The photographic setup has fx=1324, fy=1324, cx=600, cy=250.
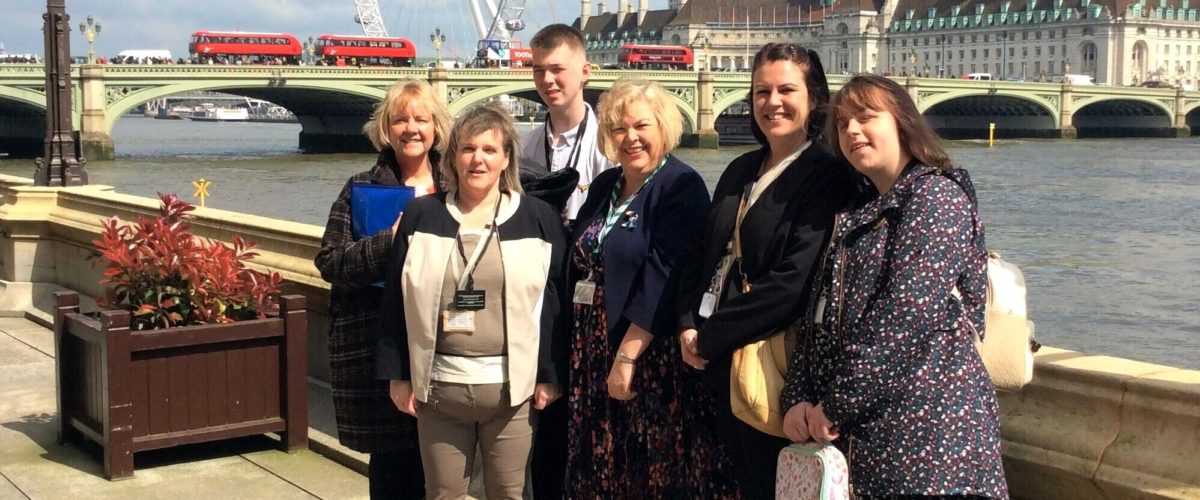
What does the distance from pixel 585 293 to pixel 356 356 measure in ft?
2.84

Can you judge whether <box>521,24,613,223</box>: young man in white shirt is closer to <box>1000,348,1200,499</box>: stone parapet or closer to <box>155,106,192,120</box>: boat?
<box>1000,348,1200,499</box>: stone parapet

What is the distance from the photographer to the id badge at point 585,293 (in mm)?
3252

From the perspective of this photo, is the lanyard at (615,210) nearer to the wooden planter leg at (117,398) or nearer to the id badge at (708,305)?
the id badge at (708,305)

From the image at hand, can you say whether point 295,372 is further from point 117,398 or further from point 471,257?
point 471,257

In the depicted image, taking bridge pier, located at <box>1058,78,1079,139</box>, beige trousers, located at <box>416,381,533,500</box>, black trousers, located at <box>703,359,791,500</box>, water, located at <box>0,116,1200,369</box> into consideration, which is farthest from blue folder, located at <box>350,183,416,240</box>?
bridge pier, located at <box>1058,78,1079,139</box>

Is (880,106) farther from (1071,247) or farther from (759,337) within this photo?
(1071,247)

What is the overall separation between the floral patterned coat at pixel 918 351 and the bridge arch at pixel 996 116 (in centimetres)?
6916

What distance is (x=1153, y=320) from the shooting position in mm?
16516

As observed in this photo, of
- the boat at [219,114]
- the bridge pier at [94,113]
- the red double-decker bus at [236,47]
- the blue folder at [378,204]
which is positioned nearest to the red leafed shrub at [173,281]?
the blue folder at [378,204]

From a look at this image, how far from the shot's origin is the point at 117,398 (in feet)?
15.1

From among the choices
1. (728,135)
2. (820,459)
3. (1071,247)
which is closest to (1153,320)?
(1071,247)

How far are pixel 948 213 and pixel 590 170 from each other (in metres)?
1.62

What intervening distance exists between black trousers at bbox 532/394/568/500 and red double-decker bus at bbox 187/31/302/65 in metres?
62.1

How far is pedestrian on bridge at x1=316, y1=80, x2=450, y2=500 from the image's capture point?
12.3ft
